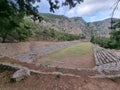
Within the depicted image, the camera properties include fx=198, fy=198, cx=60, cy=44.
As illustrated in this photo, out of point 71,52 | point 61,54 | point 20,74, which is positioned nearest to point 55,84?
point 20,74

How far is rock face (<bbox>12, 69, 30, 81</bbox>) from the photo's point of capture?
21.0 ft

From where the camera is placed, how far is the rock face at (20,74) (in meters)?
6.39

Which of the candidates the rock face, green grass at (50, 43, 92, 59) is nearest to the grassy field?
green grass at (50, 43, 92, 59)

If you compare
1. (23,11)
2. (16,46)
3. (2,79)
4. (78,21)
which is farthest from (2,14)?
(78,21)

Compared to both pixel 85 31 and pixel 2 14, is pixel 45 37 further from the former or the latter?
pixel 85 31

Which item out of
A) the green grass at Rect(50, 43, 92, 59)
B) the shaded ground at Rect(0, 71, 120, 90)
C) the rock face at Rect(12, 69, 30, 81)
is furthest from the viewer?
the green grass at Rect(50, 43, 92, 59)

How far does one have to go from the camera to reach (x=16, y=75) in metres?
6.49

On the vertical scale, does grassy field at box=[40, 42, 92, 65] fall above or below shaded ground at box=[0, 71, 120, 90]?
below

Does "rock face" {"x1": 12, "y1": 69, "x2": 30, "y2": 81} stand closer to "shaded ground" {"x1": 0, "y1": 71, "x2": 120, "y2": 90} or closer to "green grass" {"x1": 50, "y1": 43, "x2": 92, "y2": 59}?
"shaded ground" {"x1": 0, "y1": 71, "x2": 120, "y2": 90}

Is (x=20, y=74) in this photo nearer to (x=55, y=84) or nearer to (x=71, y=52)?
(x=55, y=84)

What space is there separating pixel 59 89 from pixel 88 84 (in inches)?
41.9

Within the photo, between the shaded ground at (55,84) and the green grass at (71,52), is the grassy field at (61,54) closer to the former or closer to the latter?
the green grass at (71,52)

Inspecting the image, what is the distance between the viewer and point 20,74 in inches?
256

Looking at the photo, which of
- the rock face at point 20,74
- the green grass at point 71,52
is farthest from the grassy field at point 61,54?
the rock face at point 20,74
